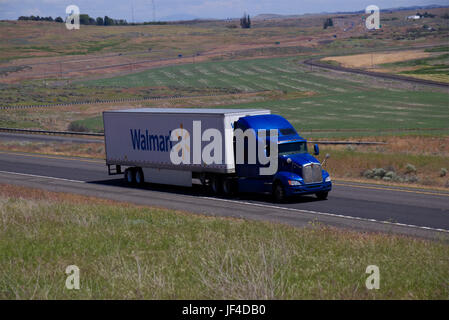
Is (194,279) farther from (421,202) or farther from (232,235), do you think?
(421,202)

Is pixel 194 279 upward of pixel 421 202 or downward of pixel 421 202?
upward

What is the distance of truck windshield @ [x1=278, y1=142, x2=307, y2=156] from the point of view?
1060 inches

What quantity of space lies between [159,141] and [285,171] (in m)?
7.48

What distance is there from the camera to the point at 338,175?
1545 inches

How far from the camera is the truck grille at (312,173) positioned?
85.7 ft

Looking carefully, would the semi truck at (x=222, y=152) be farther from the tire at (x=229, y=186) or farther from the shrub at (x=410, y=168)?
the shrub at (x=410, y=168)

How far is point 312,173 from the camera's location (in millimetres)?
26312

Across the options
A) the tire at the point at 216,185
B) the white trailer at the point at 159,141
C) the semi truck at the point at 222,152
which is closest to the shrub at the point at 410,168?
the semi truck at the point at 222,152

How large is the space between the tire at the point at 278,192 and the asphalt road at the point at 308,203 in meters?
0.35

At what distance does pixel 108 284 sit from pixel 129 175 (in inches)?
947
